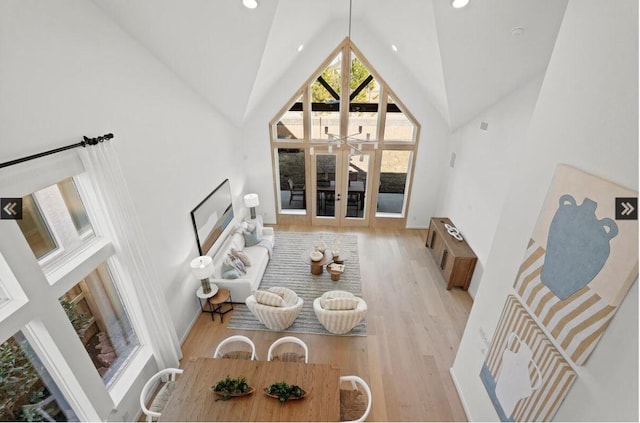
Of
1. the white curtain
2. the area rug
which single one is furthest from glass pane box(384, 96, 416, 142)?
the white curtain

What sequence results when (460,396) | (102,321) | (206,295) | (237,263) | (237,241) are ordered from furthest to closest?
(237,241)
(237,263)
(206,295)
(460,396)
(102,321)

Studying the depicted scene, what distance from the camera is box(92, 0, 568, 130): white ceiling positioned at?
118 inches

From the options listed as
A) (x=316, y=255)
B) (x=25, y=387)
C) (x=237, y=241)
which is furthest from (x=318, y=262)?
(x=25, y=387)

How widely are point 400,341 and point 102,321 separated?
12.6 ft

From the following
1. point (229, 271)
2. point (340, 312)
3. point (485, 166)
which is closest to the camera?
point (340, 312)

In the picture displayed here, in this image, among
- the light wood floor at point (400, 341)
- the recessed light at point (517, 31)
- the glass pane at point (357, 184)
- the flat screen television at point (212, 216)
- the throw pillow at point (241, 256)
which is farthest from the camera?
the glass pane at point (357, 184)

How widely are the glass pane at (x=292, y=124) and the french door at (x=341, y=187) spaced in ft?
2.20

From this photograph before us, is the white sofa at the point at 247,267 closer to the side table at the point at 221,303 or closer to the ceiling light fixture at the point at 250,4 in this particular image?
the side table at the point at 221,303

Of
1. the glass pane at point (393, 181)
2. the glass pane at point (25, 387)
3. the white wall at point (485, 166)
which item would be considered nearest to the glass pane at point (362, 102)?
the glass pane at point (393, 181)

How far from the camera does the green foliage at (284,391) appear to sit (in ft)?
9.14

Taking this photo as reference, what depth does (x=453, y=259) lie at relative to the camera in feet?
17.0

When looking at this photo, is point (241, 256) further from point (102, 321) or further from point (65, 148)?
point (65, 148)

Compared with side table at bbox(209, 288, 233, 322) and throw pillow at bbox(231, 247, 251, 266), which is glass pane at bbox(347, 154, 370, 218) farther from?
side table at bbox(209, 288, 233, 322)

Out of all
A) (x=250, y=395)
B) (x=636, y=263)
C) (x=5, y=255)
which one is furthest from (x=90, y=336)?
(x=636, y=263)
